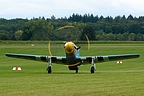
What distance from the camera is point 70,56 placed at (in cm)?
3619

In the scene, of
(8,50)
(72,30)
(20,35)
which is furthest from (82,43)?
(20,35)

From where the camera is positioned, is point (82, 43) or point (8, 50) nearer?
point (82, 43)

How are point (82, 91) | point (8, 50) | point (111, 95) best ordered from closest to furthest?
point (111, 95)
point (82, 91)
point (8, 50)

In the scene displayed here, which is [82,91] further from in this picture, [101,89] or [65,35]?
[65,35]

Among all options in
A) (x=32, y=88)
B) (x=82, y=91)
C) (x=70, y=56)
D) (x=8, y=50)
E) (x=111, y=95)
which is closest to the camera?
(x=111, y=95)

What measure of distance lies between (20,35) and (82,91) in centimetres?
14014

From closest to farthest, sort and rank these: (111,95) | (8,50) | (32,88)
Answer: (111,95) < (32,88) < (8,50)

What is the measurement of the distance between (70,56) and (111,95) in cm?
2001

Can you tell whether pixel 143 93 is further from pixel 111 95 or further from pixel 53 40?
pixel 53 40

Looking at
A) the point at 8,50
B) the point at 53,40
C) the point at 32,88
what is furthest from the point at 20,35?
the point at 32,88

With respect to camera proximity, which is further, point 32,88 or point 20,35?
point 20,35

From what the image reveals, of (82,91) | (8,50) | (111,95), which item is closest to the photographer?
(111,95)

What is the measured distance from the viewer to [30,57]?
39625 mm

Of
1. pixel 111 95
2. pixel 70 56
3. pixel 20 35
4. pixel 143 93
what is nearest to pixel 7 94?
pixel 111 95
